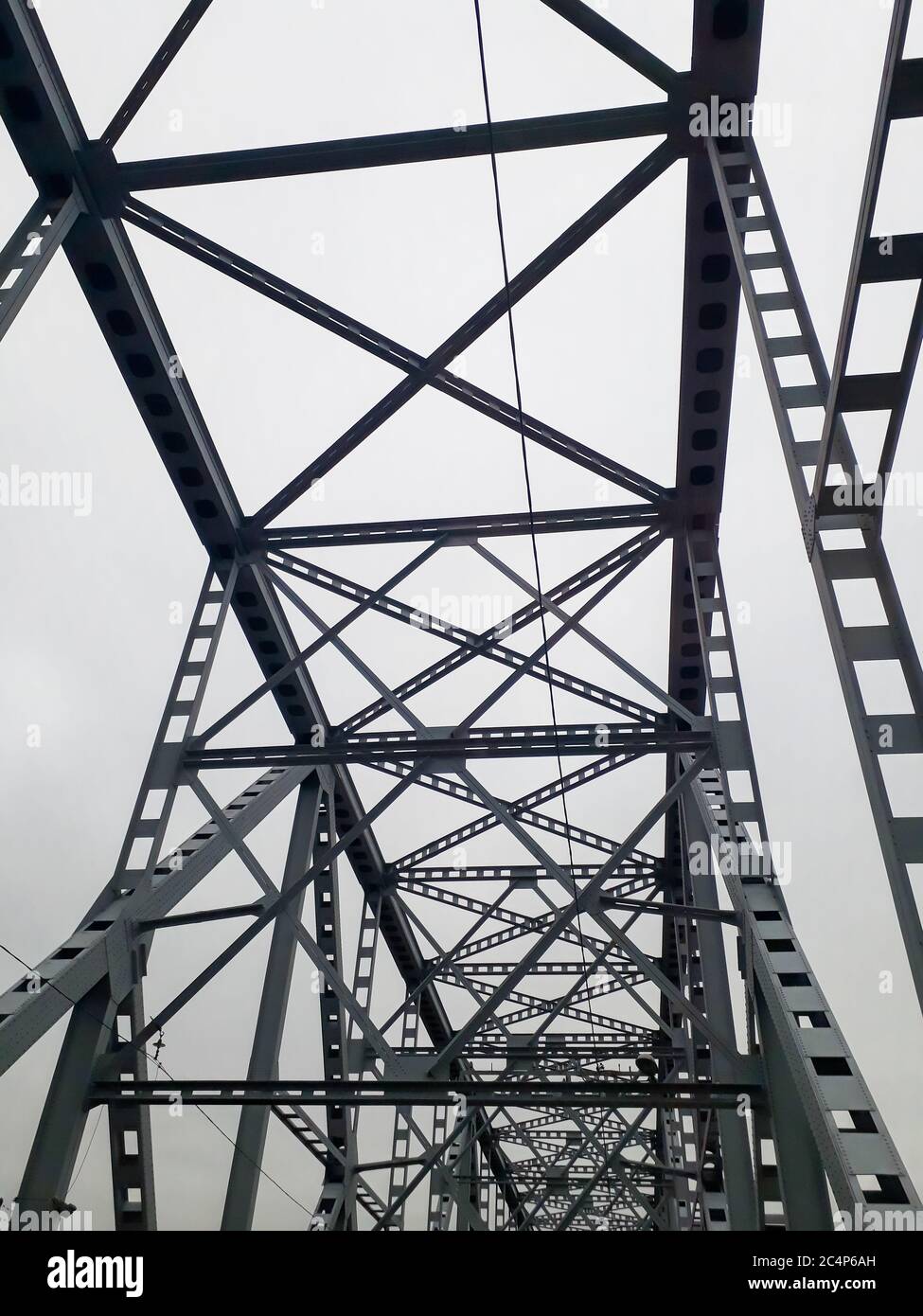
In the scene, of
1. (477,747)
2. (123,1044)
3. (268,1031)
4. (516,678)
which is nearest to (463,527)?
(516,678)

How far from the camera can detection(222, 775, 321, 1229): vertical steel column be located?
12133 mm

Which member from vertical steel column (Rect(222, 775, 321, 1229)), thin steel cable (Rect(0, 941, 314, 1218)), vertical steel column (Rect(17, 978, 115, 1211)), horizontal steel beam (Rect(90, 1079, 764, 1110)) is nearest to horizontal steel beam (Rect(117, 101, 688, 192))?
thin steel cable (Rect(0, 941, 314, 1218))

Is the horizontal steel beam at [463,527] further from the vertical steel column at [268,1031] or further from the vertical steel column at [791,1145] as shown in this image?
the vertical steel column at [791,1145]

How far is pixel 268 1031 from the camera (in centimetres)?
1330

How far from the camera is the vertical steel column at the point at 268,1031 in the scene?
39.8ft

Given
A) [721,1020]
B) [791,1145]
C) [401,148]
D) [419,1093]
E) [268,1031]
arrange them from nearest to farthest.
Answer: [791,1145]
[401,148]
[419,1093]
[721,1020]
[268,1031]

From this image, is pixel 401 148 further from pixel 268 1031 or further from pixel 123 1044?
pixel 268 1031

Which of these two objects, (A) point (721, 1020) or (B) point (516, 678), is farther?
(B) point (516, 678)

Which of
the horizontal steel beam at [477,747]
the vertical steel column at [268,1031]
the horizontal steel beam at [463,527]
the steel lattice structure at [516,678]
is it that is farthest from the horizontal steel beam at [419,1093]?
the horizontal steel beam at [463,527]

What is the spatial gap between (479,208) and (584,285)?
170 cm

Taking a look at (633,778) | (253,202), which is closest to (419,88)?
(253,202)

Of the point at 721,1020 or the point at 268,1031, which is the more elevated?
the point at 268,1031

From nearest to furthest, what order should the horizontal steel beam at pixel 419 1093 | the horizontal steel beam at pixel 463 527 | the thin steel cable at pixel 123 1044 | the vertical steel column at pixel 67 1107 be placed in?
the thin steel cable at pixel 123 1044
the vertical steel column at pixel 67 1107
the horizontal steel beam at pixel 419 1093
the horizontal steel beam at pixel 463 527
